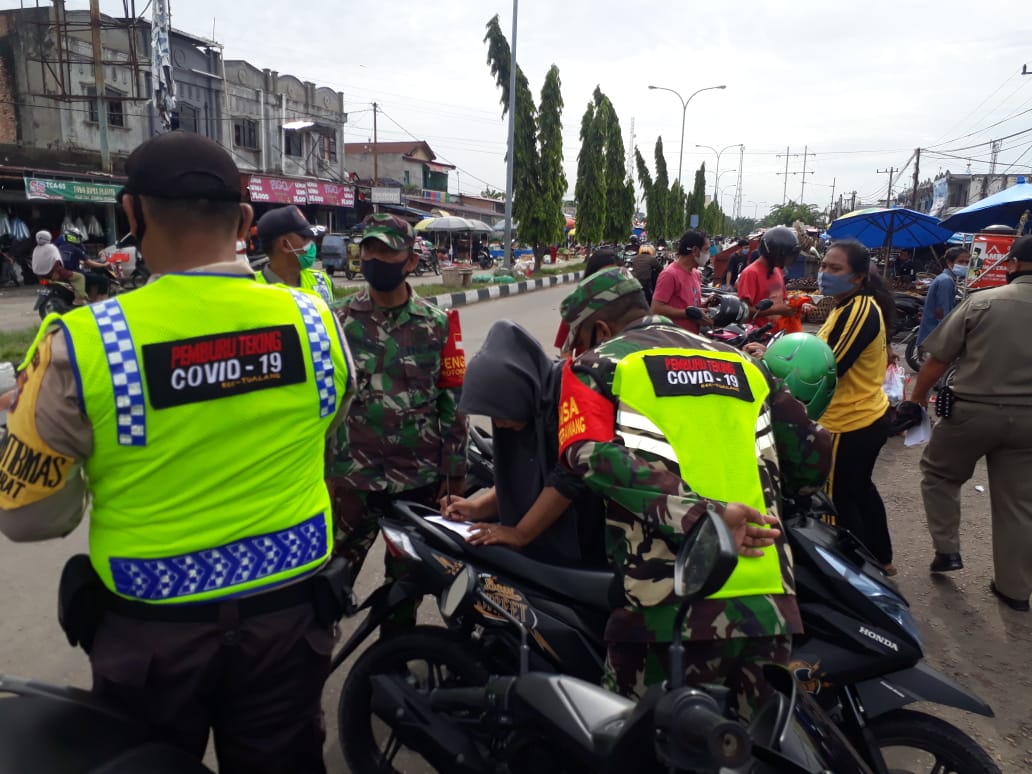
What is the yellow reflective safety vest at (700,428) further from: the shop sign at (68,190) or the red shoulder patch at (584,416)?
the shop sign at (68,190)

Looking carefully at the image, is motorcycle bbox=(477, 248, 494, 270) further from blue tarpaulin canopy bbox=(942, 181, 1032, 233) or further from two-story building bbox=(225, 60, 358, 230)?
blue tarpaulin canopy bbox=(942, 181, 1032, 233)

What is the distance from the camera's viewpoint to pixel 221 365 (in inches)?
51.6

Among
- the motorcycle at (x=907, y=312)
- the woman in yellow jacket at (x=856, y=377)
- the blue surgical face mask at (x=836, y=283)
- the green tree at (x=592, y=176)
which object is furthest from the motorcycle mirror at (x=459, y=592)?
the green tree at (x=592, y=176)

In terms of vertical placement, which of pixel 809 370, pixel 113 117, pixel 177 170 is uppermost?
pixel 113 117

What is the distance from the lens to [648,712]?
106 cm

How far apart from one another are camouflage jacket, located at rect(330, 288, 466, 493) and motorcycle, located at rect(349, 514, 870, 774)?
2.32 ft

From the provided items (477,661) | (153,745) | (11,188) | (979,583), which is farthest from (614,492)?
(11,188)

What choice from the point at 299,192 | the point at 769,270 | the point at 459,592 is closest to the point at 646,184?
the point at 299,192

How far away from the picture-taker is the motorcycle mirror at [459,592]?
183 centimetres

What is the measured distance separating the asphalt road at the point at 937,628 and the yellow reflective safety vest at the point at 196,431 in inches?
52.7

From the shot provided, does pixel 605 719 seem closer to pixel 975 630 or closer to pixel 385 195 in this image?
pixel 975 630

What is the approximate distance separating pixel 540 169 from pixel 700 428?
2659 centimetres

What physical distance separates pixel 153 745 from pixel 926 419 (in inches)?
143

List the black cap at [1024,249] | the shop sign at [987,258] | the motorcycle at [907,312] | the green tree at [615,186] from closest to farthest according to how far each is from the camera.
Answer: the black cap at [1024,249]
the shop sign at [987,258]
the motorcycle at [907,312]
the green tree at [615,186]
